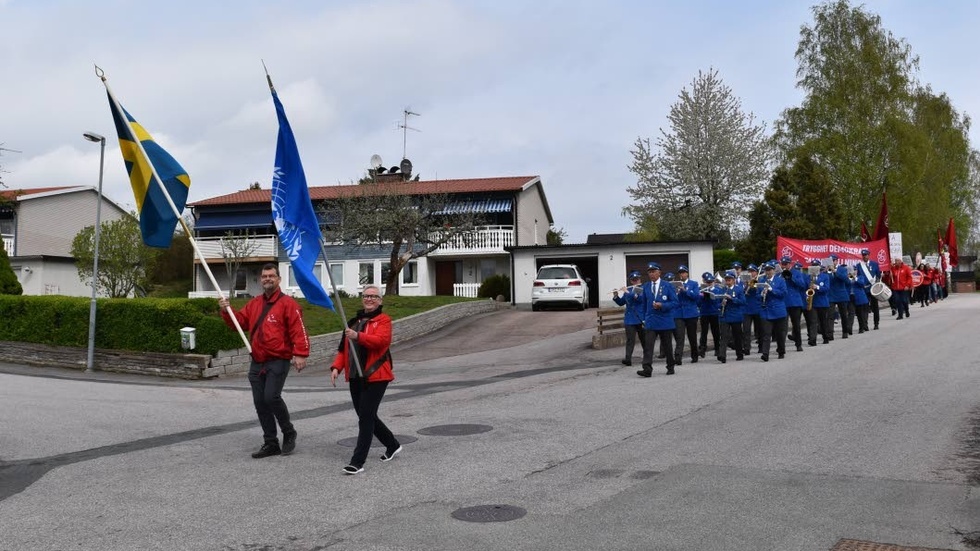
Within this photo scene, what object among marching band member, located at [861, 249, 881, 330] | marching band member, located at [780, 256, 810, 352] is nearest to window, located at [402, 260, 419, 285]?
marching band member, located at [861, 249, 881, 330]

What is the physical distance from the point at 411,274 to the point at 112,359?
24.8 meters

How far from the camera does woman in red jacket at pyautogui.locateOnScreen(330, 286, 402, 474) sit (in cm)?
717

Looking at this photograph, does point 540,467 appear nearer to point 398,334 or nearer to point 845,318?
point 845,318

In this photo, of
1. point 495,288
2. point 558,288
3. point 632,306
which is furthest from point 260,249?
point 632,306

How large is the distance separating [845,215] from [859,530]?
41.7 meters

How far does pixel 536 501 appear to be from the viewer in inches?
239

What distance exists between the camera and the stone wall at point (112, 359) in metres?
16.7

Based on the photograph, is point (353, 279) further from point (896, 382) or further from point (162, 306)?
point (896, 382)

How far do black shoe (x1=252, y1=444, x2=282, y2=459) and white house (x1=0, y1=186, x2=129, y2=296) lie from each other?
34.0m

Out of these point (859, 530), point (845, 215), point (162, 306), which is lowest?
point (859, 530)

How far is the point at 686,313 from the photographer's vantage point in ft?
53.3

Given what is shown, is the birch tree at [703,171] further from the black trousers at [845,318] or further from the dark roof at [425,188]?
the black trousers at [845,318]

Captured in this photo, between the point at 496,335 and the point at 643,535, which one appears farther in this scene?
the point at 496,335

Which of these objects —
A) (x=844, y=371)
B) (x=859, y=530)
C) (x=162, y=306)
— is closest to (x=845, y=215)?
(x=844, y=371)
